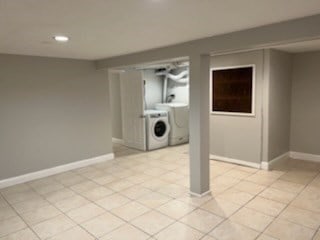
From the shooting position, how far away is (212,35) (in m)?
2.82

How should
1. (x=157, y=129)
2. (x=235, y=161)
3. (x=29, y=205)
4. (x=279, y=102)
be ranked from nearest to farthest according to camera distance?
(x=29, y=205) < (x=279, y=102) < (x=235, y=161) < (x=157, y=129)

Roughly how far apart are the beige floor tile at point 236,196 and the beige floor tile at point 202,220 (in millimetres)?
493

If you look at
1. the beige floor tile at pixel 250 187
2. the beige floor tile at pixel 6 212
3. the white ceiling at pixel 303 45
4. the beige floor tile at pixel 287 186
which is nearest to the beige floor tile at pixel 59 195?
the beige floor tile at pixel 6 212

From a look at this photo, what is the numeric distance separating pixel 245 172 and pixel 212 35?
247cm

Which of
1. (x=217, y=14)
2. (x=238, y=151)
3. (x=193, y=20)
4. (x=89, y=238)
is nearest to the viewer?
(x=217, y=14)

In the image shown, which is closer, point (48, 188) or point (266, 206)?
point (266, 206)

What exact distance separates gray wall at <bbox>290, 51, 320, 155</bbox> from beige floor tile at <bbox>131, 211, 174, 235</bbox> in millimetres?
3427

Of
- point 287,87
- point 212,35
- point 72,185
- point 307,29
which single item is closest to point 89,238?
point 72,185

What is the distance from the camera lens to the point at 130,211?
303 centimetres

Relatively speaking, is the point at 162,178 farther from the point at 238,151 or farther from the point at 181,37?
the point at 181,37

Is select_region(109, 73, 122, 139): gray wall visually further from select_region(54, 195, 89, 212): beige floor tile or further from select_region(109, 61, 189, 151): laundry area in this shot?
select_region(54, 195, 89, 212): beige floor tile

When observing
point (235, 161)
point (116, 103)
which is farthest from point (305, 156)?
point (116, 103)

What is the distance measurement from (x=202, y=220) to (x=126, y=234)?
2.80ft

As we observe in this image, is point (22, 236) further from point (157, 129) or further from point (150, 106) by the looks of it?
point (150, 106)
